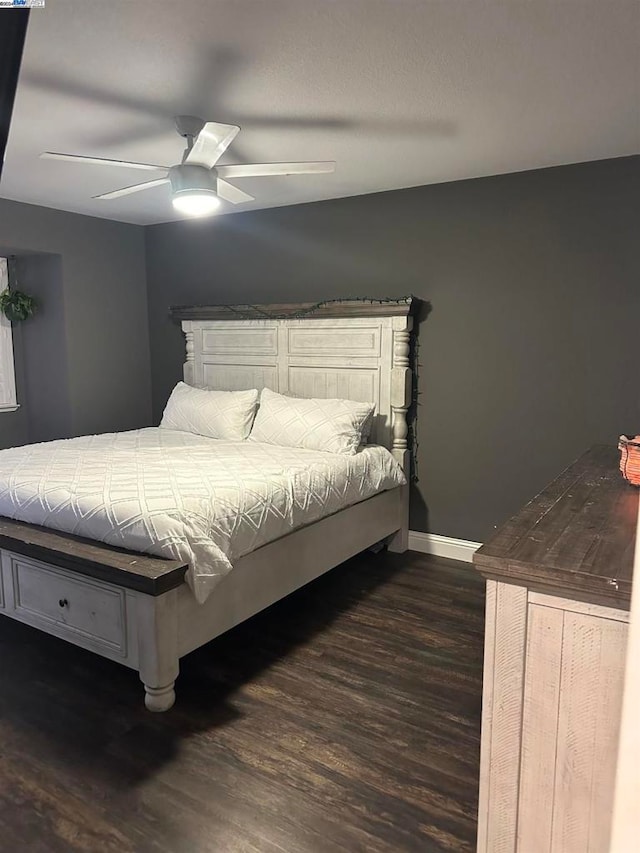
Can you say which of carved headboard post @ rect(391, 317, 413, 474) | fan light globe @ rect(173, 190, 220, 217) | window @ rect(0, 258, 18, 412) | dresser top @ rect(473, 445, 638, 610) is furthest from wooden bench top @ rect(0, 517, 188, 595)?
window @ rect(0, 258, 18, 412)

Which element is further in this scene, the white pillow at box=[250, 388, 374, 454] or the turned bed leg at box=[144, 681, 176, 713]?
the white pillow at box=[250, 388, 374, 454]

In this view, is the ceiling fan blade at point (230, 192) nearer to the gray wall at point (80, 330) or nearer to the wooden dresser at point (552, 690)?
the gray wall at point (80, 330)

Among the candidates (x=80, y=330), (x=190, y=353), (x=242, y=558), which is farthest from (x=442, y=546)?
(x=80, y=330)

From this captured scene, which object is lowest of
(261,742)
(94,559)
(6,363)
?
(261,742)

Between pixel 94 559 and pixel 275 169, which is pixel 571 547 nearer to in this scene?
pixel 94 559

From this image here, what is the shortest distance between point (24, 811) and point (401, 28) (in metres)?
2.61

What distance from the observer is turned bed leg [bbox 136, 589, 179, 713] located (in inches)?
84.2

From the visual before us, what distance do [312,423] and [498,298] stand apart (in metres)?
1.34

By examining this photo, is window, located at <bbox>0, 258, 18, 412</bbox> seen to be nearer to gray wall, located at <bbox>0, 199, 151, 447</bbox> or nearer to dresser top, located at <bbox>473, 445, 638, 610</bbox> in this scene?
gray wall, located at <bbox>0, 199, 151, 447</bbox>

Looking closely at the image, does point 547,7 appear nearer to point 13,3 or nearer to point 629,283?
point 13,3

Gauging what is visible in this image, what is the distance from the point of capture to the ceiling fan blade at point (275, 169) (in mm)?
2447

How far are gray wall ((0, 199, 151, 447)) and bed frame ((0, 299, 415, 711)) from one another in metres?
0.53

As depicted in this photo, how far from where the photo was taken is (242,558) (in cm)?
255

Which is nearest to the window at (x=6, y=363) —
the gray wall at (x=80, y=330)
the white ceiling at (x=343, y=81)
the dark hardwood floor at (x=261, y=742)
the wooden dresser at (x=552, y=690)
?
the gray wall at (x=80, y=330)
